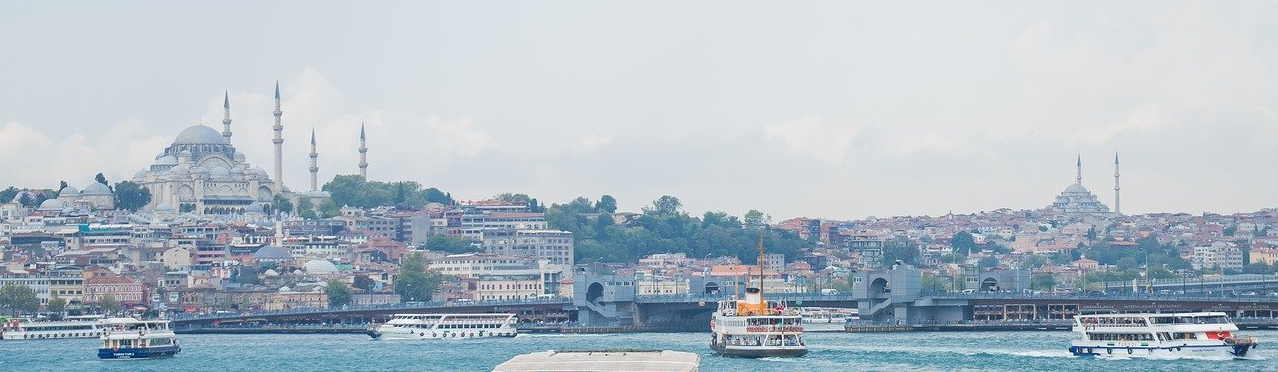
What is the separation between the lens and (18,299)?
4363 inches

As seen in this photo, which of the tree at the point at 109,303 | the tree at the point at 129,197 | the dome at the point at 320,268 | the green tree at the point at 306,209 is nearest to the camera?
the tree at the point at 109,303

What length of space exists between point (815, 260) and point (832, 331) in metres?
72.5

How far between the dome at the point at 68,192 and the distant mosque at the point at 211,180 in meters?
3.94

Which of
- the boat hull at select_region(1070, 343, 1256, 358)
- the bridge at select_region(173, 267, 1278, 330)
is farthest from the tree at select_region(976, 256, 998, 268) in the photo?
the boat hull at select_region(1070, 343, 1256, 358)

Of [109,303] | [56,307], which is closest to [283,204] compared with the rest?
[109,303]

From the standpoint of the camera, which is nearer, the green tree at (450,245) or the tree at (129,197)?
the green tree at (450,245)

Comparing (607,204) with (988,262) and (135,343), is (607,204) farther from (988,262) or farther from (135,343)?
(135,343)

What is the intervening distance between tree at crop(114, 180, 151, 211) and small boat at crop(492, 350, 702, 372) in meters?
131

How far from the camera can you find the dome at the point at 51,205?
159 meters

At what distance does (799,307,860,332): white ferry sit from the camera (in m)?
95.2

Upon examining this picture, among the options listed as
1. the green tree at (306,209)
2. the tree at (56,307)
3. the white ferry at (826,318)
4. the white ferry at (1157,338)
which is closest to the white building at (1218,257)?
the green tree at (306,209)

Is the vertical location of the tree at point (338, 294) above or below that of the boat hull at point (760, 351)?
above

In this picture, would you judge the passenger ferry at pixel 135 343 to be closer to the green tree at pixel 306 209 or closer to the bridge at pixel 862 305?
the bridge at pixel 862 305

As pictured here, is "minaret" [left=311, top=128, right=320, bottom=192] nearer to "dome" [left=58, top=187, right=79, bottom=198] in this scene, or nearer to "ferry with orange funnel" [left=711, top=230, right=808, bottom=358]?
"dome" [left=58, top=187, right=79, bottom=198]
